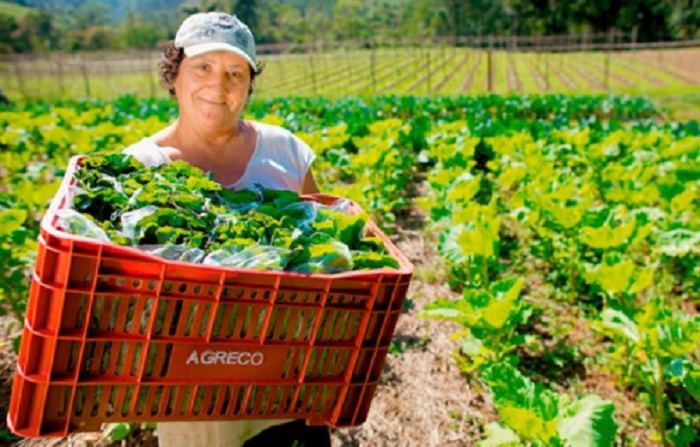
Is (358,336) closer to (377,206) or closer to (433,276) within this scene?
(433,276)

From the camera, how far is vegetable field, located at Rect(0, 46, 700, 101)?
2967 centimetres

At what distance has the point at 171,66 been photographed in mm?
2262

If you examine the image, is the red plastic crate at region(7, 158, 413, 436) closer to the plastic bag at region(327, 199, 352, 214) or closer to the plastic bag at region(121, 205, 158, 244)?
the plastic bag at region(121, 205, 158, 244)

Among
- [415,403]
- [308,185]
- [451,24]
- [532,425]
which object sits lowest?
[415,403]

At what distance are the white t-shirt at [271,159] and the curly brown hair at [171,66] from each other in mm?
210

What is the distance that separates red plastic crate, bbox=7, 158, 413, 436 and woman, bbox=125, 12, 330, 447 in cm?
33

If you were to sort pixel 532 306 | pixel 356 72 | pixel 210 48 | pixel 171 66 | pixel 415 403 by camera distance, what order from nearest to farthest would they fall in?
1. pixel 210 48
2. pixel 171 66
3. pixel 415 403
4. pixel 532 306
5. pixel 356 72

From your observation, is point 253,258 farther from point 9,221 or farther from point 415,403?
point 9,221

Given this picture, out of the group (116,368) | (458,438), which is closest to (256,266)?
(116,368)

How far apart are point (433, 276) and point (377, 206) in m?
1.09

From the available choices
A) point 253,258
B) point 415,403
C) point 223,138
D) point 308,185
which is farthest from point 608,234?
point 253,258

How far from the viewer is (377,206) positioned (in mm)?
6016

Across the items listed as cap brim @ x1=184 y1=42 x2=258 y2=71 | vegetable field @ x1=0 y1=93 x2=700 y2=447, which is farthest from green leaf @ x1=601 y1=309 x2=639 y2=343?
cap brim @ x1=184 y1=42 x2=258 y2=71

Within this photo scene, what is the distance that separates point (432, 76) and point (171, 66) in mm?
37232
